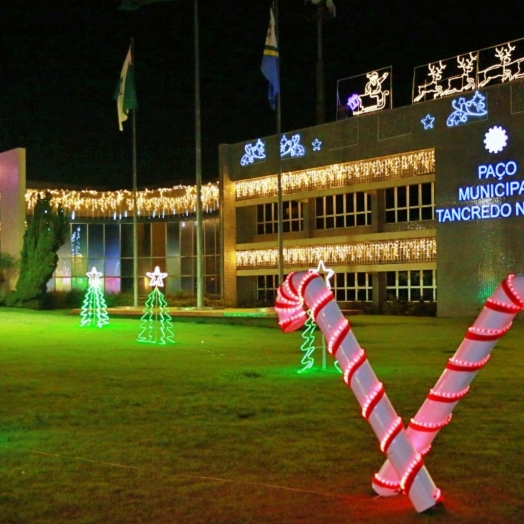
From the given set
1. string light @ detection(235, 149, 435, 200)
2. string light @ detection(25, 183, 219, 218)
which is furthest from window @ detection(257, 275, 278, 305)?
string light @ detection(25, 183, 219, 218)

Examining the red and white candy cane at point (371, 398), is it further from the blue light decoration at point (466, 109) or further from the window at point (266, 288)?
the window at point (266, 288)

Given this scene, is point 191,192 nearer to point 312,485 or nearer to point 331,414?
point 331,414

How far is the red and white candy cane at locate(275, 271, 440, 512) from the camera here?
686 centimetres

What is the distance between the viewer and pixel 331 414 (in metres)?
11.7

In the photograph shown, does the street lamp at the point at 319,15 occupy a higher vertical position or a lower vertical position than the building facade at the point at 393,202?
higher

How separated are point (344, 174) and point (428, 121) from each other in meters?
6.20

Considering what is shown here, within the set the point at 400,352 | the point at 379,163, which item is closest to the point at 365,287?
the point at 379,163

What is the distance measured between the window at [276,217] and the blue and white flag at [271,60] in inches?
524

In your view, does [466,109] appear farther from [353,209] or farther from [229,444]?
[229,444]

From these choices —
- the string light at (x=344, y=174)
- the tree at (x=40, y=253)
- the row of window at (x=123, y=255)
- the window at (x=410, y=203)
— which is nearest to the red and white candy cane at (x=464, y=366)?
the string light at (x=344, y=174)

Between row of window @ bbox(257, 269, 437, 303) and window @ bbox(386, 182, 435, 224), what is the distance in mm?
2650

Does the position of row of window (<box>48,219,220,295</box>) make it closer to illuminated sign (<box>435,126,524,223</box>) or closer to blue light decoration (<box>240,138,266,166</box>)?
blue light decoration (<box>240,138,266,166</box>)

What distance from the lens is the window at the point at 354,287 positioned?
44469mm

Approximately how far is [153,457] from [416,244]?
33.1 metres
